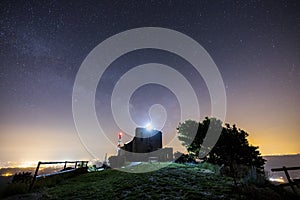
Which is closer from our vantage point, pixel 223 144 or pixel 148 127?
pixel 223 144

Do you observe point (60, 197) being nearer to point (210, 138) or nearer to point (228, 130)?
point (210, 138)

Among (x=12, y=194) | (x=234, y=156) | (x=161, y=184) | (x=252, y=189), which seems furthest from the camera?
(x=234, y=156)

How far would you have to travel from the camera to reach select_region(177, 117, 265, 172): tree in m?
22.6

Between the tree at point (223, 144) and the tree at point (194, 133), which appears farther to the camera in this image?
the tree at point (194, 133)

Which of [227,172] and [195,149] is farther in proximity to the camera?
[195,149]

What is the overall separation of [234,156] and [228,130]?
178 inches

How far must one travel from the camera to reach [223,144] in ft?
80.3

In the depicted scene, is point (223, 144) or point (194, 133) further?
point (194, 133)

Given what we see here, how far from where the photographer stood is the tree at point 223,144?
2264 centimetres

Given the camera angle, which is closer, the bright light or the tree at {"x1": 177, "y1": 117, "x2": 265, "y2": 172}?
the tree at {"x1": 177, "y1": 117, "x2": 265, "y2": 172}

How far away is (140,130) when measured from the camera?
36250mm

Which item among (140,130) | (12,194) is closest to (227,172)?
(12,194)

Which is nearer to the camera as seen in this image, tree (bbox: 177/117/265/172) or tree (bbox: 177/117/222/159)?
tree (bbox: 177/117/265/172)

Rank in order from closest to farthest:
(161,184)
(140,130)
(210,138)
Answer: (161,184) < (210,138) < (140,130)
